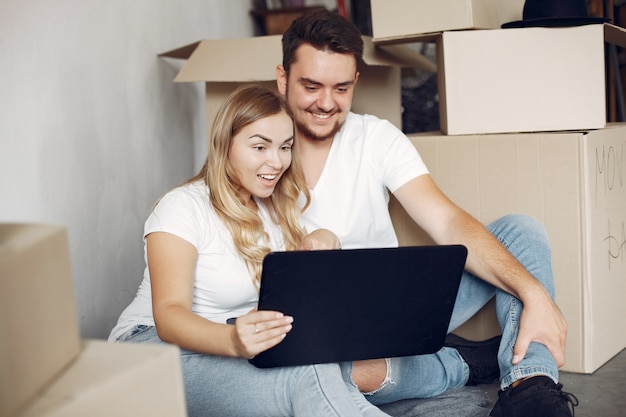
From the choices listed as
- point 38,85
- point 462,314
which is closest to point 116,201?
point 38,85

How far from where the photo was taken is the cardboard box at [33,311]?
659mm

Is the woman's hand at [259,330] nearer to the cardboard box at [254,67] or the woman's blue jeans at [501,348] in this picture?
the woman's blue jeans at [501,348]

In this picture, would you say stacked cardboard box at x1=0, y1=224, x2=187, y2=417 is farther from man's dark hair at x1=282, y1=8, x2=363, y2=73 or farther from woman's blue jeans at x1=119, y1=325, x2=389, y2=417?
man's dark hair at x1=282, y1=8, x2=363, y2=73

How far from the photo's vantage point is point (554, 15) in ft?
5.48

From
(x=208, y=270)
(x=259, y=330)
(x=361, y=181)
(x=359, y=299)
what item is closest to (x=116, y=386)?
(x=259, y=330)

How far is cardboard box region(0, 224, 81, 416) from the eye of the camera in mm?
659

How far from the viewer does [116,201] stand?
1696 mm

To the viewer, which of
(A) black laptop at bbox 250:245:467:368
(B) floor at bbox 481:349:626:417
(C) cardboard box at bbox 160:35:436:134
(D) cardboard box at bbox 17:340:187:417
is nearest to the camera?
(D) cardboard box at bbox 17:340:187:417

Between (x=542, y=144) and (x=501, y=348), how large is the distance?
50 cm

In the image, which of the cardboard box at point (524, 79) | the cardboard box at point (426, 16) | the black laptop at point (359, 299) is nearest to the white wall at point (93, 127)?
the black laptop at point (359, 299)

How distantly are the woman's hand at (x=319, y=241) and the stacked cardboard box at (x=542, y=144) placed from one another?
0.44m

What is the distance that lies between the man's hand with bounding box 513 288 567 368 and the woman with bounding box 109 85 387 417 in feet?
1.12

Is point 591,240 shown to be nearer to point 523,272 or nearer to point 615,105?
point 523,272

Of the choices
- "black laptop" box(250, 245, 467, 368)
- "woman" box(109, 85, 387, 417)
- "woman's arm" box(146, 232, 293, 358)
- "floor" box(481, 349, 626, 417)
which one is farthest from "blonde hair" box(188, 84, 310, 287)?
"floor" box(481, 349, 626, 417)
